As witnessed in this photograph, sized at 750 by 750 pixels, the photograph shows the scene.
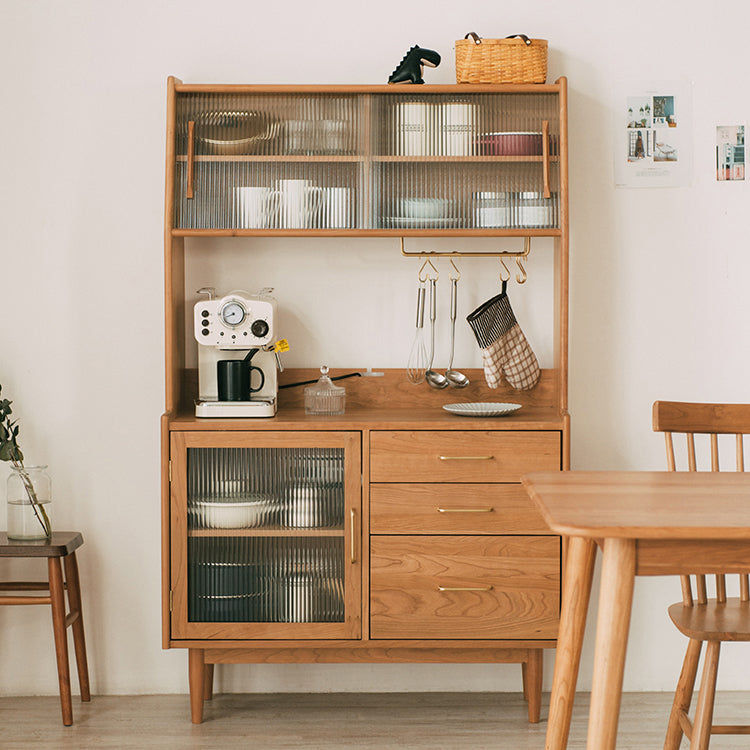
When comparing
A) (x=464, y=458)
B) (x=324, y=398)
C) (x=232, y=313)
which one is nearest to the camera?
(x=464, y=458)

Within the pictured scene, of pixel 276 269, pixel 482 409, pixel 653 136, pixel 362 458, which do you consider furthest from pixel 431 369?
pixel 653 136

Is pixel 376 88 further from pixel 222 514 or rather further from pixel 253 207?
pixel 222 514

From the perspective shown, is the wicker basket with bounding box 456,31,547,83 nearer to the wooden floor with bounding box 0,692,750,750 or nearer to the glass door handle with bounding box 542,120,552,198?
the glass door handle with bounding box 542,120,552,198

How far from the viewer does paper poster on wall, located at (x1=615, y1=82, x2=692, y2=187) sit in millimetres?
3018

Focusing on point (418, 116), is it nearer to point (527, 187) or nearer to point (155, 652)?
point (527, 187)

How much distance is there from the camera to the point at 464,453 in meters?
2.69

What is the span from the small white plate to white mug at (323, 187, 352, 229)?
668 mm

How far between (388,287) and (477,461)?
735 millimetres

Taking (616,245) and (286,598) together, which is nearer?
(286,598)

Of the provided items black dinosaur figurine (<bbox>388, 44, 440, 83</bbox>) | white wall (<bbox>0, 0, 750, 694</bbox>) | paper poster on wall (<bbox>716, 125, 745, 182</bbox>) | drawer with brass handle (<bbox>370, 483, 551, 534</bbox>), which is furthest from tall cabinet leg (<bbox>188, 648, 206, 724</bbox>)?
paper poster on wall (<bbox>716, 125, 745, 182</bbox>)

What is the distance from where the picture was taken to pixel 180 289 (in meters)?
2.97

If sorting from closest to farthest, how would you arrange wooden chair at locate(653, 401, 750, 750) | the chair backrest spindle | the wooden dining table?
the wooden dining table → wooden chair at locate(653, 401, 750, 750) → the chair backrest spindle

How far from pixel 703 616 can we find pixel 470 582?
0.83 m

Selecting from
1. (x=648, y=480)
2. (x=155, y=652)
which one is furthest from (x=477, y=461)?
(x=155, y=652)
